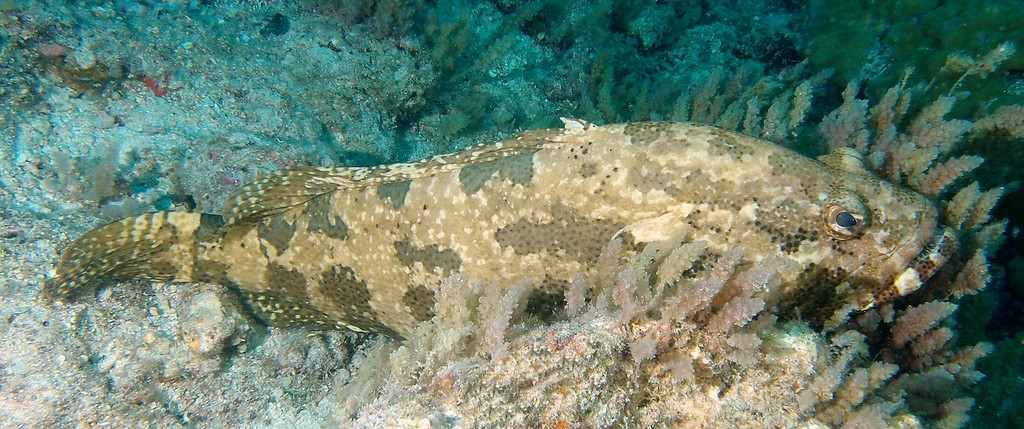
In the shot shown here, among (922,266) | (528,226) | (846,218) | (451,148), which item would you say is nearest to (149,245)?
(528,226)

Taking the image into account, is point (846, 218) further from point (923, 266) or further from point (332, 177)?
point (332, 177)

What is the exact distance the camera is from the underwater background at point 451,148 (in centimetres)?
238

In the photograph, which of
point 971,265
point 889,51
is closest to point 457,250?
point 971,265

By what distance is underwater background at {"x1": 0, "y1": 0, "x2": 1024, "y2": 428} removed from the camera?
2385mm

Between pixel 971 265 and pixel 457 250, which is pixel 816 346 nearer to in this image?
pixel 971 265

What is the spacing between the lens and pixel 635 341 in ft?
7.88

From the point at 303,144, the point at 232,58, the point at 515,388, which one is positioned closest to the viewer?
the point at 515,388

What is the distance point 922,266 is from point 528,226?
2.29 m

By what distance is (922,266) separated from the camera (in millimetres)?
2809

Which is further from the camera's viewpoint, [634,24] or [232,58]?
[634,24]

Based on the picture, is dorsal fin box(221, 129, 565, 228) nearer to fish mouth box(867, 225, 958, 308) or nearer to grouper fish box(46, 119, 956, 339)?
grouper fish box(46, 119, 956, 339)

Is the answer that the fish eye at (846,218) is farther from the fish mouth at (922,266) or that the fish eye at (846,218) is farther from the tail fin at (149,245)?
the tail fin at (149,245)

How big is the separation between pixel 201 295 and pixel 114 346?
2.15 ft

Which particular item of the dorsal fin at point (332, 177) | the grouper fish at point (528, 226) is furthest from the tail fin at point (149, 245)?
the dorsal fin at point (332, 177)
